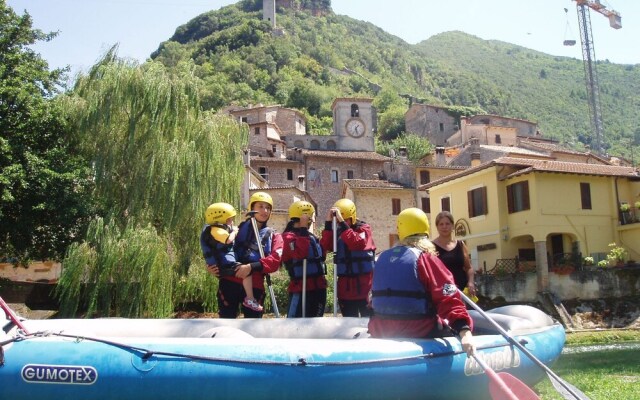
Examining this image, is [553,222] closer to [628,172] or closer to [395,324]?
[628,172]

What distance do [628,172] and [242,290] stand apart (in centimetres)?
3099

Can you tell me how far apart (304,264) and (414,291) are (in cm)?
308

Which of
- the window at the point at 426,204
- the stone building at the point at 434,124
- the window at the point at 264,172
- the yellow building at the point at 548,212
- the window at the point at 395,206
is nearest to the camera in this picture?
the yellow building at the point at 548,212

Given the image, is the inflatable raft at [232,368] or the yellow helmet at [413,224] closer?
the inflatable raft at [232,368]

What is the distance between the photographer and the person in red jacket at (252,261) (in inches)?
340

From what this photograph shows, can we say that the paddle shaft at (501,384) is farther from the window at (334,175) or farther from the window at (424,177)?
the window at (334,175)

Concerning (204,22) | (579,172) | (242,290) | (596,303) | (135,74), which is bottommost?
(596,303)

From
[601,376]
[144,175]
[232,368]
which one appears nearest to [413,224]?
[232,368]

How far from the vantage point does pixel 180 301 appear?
19.7 meters

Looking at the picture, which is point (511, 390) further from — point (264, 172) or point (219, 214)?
point (264, 172)

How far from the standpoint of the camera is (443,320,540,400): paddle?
17.2ft

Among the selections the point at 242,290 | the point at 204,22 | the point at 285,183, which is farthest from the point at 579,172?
the point at 204,22

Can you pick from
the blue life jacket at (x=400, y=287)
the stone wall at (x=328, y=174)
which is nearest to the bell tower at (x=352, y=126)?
the stone wall at (x=328, y=174)

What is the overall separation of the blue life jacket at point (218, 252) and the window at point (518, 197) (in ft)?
84.8
